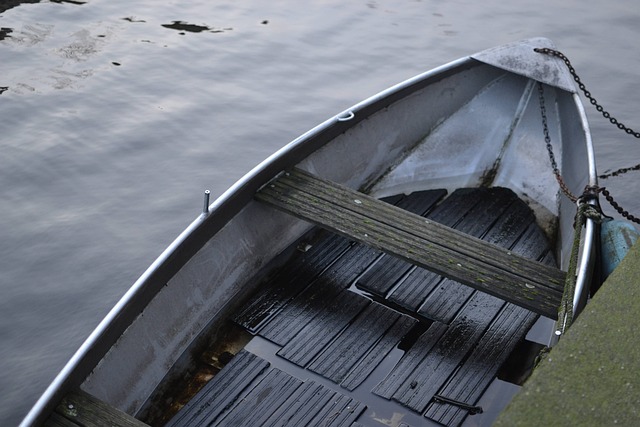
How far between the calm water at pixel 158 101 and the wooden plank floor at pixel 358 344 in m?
1.81

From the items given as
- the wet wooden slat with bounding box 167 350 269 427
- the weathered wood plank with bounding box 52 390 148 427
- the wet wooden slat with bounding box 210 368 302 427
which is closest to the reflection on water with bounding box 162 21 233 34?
the wet wooden slat with bounding box 167 350 269 427

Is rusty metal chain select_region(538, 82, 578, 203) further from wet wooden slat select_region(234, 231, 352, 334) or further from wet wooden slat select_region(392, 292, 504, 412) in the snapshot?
wet wooden slat select_region(234, 231, 352, 334)

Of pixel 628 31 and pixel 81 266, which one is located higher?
pixel 628 31

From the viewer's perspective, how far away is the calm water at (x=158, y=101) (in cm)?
667

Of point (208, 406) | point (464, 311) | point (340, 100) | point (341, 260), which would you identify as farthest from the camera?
point (340, 100)

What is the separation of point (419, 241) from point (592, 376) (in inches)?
94.2

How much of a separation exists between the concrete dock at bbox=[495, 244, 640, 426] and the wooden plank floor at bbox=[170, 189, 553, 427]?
5.04 ft

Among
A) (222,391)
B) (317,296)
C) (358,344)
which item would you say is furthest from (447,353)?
(222,391)

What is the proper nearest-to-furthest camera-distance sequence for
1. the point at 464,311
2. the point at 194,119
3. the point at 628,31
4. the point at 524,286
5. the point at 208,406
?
the point at 208,406 → the point at 524,286 → the point at 464,311 → the point at 194,119 → the point at 628,31

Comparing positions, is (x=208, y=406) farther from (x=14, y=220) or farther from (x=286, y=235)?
(x=14, y=220)

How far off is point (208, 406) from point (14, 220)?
3762 millimetres

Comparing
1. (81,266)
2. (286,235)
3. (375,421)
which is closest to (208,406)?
(375,421)

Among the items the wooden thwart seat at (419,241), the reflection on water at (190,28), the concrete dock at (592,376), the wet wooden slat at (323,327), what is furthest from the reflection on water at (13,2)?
the concrete dock at (592,376)

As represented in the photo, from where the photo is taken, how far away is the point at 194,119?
9.12 meters
